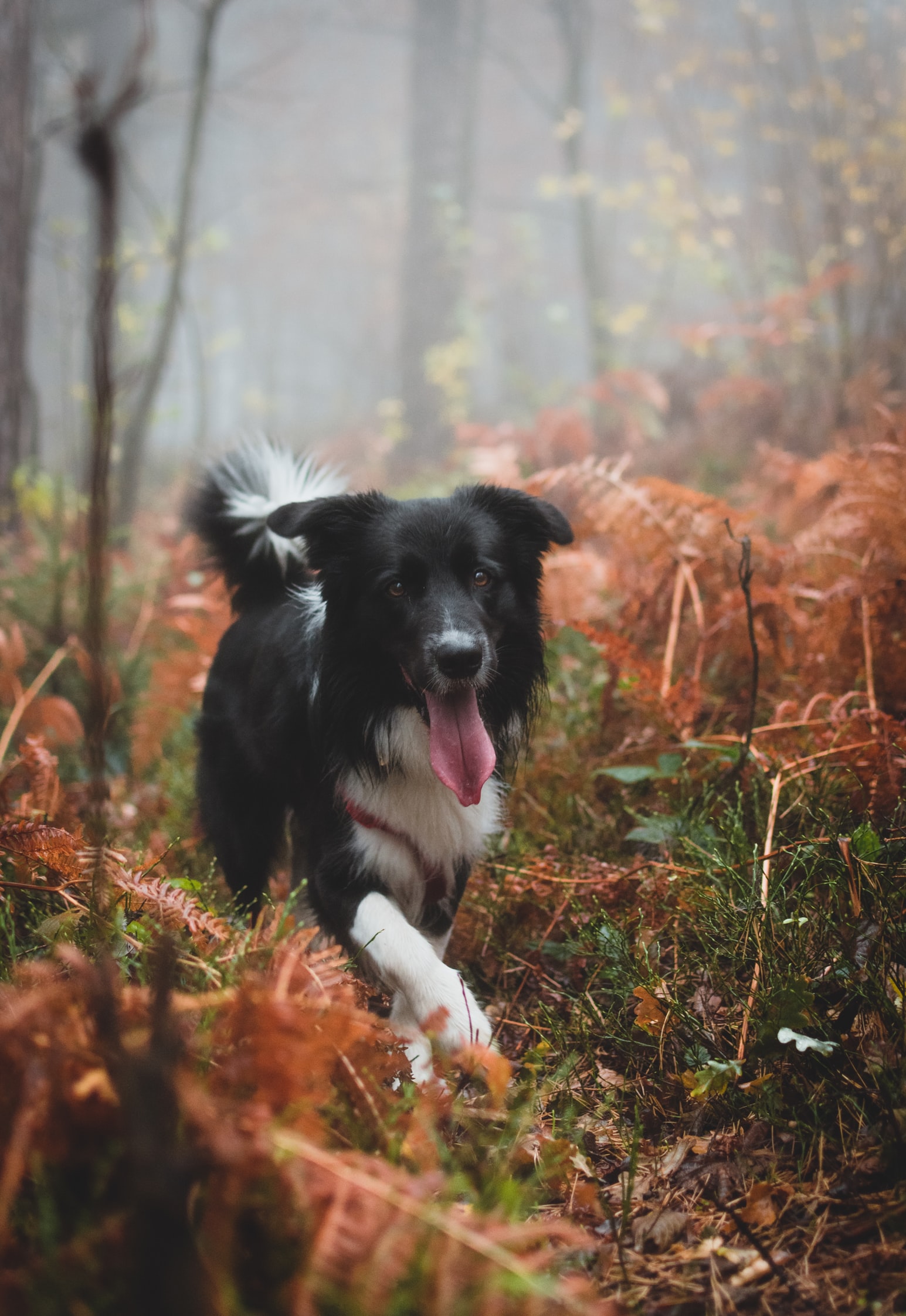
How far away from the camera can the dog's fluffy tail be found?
352 centimetres

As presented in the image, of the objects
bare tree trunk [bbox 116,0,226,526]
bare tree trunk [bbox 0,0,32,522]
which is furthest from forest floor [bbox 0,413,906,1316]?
bare tree trunk [bbox 116,0,226,526]

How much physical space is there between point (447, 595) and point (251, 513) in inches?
47.2

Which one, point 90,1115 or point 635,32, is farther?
point 635,32

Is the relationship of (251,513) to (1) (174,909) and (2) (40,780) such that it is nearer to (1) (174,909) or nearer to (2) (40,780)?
(2) (40,780)

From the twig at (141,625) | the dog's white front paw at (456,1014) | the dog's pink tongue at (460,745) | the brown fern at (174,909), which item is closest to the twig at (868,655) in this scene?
the dog's pink tongue at (460,745)

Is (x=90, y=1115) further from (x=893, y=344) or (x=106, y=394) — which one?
(x=893, y=344)

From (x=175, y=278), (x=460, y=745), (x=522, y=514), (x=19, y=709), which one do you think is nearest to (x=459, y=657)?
(x=460, y=745)

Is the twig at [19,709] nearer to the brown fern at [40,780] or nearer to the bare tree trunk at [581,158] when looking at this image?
the brown fern at [40,780]

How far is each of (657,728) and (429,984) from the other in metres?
1.56

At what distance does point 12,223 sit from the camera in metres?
6.07

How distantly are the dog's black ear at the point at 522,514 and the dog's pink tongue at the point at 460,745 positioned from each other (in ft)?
2.15

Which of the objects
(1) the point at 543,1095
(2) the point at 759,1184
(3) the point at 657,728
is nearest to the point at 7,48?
→ (3) the point at 657,728

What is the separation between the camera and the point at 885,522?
3.70 metres

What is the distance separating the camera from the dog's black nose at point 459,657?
242 cm
